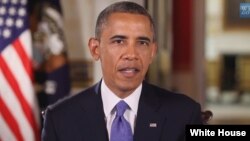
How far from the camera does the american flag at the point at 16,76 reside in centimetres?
141

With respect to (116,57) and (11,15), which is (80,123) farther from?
(11,15)

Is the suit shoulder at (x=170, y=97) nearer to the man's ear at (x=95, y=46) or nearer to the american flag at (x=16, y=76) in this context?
the man's ear at (x=95, y=46)

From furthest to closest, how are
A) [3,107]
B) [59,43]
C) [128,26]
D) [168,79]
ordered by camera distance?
[168,79], [59,43], [3,107], [128,26]

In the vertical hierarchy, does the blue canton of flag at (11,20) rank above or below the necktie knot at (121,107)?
above

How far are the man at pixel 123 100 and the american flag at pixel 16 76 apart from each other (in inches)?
21.6

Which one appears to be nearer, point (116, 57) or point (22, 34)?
point (116, 57)

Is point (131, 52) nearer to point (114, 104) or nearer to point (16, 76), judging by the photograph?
point (114, 104)

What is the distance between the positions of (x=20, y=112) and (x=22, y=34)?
24cm

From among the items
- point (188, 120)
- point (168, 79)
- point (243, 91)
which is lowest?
point (243, 91)

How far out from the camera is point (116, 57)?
0.84m

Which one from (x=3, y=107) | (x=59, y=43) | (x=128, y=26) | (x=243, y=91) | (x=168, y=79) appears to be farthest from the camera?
(x=243, y=91)

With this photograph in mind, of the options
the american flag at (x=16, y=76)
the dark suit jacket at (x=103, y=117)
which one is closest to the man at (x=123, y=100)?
the dark suit jacket at (x=103, y=117)

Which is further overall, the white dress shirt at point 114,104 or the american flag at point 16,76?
the american flag at point 16,76

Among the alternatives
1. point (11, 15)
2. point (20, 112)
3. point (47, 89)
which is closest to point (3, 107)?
point (20, 112)
